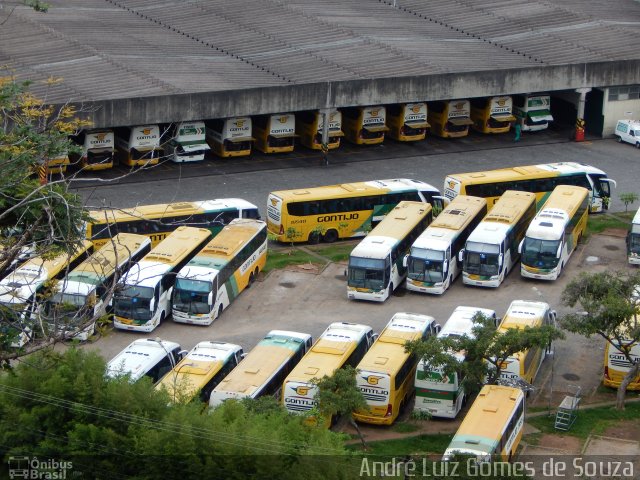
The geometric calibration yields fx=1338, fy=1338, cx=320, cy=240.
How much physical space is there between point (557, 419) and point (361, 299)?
1020 cm

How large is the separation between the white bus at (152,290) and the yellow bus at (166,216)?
1.53 metres

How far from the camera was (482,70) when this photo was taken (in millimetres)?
59094

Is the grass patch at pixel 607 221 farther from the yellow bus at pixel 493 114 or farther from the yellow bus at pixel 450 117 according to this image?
the yellow bus at pixel 450 117

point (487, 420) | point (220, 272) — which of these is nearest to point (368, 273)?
point (220, 272)

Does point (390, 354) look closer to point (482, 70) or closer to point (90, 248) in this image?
point (90, 248)

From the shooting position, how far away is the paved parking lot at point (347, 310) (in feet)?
128

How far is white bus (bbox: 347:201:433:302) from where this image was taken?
43312 mm

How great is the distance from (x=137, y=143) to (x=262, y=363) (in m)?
22.0

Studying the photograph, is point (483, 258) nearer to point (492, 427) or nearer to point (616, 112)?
point (492, 427)

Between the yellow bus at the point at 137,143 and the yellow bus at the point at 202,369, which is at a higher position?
the yellow bus at the point at 137,143

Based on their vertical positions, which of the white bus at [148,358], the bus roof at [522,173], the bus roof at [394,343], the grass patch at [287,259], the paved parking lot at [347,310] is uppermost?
the bus roof at [522,173]

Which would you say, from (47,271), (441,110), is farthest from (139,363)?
(441,110)

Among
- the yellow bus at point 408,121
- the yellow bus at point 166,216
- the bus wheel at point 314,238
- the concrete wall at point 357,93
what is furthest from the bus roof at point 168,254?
the yellow bus at point 408,121

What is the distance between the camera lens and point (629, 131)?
6122cm
